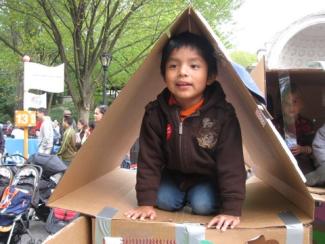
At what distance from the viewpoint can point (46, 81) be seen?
7262mm

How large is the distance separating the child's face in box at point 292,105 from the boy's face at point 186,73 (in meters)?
0.94

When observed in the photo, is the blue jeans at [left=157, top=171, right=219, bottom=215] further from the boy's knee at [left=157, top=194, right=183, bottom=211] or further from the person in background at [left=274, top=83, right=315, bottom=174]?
the person in background at [left=274, top=83, right=315, bottom=174]

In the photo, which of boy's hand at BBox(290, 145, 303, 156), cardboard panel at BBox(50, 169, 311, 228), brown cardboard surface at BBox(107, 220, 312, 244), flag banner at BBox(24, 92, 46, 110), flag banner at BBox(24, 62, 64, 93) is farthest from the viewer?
flag banner at BBox(24, 92, 46, 110)

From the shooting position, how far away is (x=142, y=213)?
170 cm

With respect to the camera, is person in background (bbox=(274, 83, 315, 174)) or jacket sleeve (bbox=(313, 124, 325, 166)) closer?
jacket sleeve (bbox=(313, 124, 325, 166))

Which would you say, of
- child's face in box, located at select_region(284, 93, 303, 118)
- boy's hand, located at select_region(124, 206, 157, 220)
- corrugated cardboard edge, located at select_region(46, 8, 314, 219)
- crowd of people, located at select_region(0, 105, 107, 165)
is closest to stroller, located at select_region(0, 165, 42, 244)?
crowd of people, located at select_region(0, 105, 107, 165)

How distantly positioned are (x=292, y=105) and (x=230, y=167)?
1122 mm

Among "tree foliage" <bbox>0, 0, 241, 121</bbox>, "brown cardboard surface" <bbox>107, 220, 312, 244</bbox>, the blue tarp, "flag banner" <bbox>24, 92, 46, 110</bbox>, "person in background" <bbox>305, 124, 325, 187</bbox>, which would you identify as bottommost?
"brown cardboard surface" <bbox>107, 220, 312, 244</bbox>

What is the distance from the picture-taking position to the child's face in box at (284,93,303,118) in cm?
267

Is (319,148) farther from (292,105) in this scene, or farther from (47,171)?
(47,171)

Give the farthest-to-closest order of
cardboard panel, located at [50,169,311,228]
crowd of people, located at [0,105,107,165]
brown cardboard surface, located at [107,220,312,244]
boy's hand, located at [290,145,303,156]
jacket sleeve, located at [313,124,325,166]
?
crowd of people, located at [0,105,107,165]
boy's hand, located at [290,145,303,156]
jacket sleeve, located at [313,124,325,166]
cardboard panel, located at [50,169,311,228]
brown cardboard surface, located at [107,220,312,244]

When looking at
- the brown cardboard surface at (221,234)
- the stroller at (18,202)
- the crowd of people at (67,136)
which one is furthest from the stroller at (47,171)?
the brown cardboard surface at (221,234)

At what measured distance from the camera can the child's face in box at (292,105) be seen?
2668 mm

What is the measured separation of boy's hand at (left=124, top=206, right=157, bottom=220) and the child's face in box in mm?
1252
